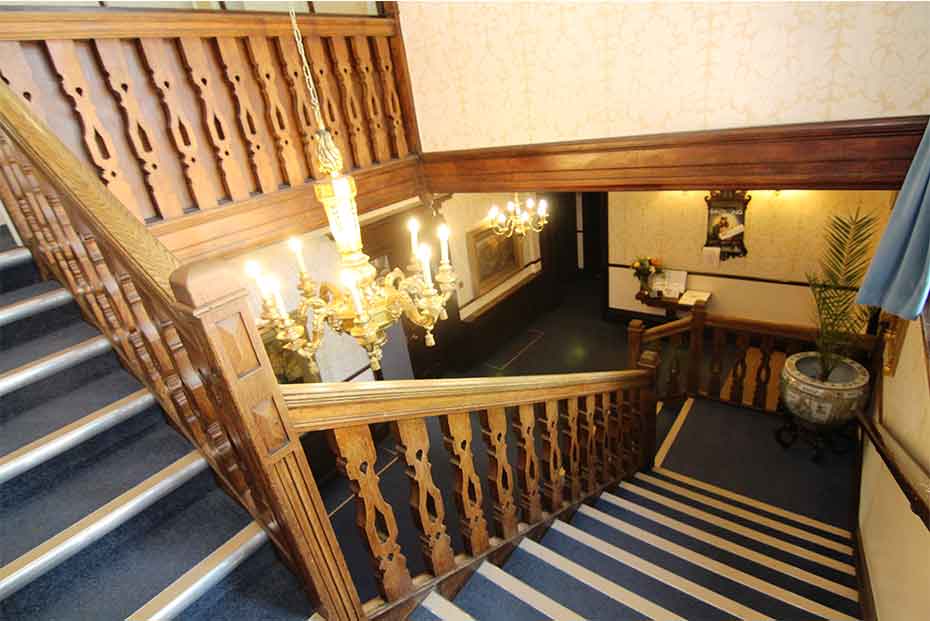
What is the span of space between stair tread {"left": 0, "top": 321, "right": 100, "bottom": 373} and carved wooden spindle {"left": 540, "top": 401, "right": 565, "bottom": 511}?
6.40 feet

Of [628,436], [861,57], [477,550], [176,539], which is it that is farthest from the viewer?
[628,436]

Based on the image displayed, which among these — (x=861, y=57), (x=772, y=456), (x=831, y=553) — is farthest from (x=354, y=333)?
(x=772, y=456)

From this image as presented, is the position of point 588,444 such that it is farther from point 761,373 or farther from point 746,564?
point 761,373

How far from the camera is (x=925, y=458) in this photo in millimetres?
1894

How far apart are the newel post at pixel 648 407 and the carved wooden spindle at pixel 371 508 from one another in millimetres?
2511

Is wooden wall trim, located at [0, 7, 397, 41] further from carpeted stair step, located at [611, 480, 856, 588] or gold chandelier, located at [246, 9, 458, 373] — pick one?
carpeted stair step, located at [611, 480, 856, 588]

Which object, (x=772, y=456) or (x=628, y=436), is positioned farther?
(x=772, y=456)

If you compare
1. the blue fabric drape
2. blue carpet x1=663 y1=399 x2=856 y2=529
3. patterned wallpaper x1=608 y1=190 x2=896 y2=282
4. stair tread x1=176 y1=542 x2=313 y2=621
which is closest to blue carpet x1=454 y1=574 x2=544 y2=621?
stair tread x1=176 y1=542 x2=313 y2=621

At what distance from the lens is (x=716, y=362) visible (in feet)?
15.5

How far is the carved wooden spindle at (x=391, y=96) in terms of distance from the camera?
3818 mm

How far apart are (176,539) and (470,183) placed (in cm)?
332

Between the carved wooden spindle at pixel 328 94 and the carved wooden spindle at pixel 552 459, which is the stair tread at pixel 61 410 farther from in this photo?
the carved wooden spindle at pixel 328 94

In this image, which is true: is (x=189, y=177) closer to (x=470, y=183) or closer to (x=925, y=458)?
(x=470, y=183)

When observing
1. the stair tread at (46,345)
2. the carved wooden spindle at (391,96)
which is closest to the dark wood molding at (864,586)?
the stair tread at (46,345)
